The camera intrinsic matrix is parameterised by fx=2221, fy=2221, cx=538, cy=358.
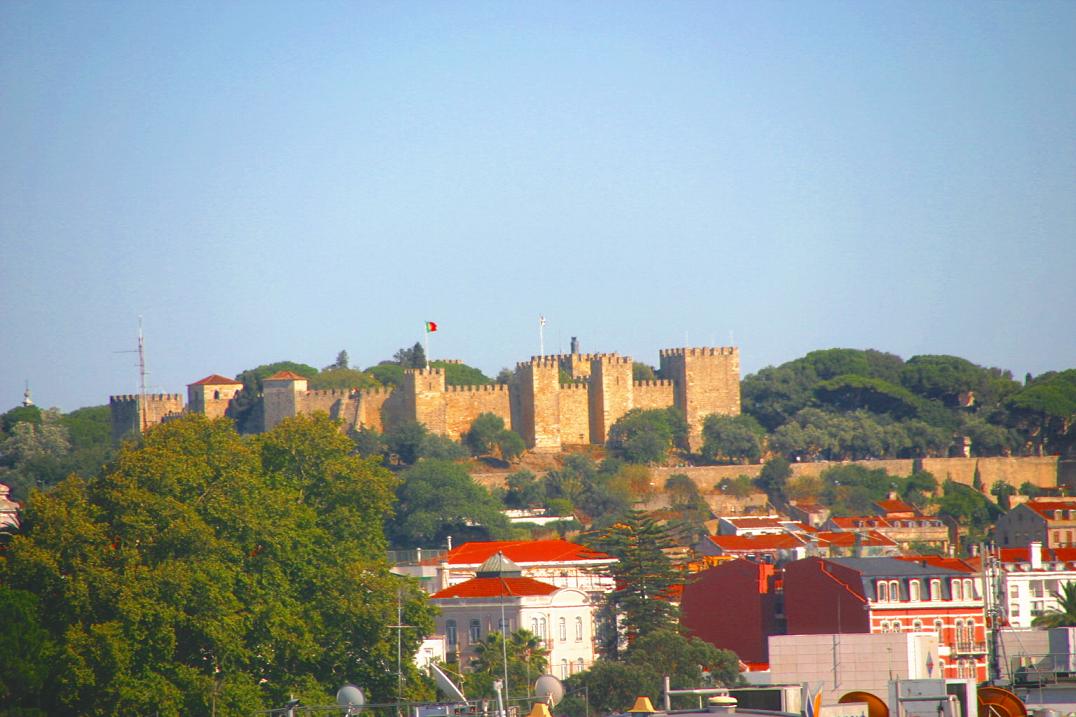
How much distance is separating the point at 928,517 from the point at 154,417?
33659 millimetres

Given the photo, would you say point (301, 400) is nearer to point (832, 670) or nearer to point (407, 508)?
point (407, 508)

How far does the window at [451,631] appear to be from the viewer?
48.2m

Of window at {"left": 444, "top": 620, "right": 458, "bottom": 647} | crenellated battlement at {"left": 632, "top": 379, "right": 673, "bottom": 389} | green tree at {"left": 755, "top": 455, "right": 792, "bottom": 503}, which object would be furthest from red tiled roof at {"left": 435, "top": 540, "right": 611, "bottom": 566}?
crenellated battlement at {"left": 632, "top": 379, "right": 673, "bottom": 389}

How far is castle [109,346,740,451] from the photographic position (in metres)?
88.6

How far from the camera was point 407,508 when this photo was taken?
263 ft

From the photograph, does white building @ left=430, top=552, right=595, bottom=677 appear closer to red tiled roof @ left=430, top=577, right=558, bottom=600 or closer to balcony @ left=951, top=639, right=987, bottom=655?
red tiled roof @ left=430, top=577, right=558, bottom=600

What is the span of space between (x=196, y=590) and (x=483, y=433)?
50635 mm

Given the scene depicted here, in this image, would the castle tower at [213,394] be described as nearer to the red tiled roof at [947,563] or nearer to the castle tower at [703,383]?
the castle tower at [703,383]

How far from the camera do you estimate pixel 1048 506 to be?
77.6 metres

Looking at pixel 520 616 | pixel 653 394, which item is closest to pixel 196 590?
pixel 520 616

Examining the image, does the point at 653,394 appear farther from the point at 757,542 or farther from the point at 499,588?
the point at 499,588

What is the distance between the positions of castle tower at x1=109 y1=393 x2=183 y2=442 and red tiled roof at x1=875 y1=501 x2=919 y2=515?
3012cm

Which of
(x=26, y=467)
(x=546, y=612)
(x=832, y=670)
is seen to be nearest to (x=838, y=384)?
(x=26, y=467)

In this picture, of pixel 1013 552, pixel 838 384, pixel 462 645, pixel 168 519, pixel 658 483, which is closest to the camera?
pixel 168 519
